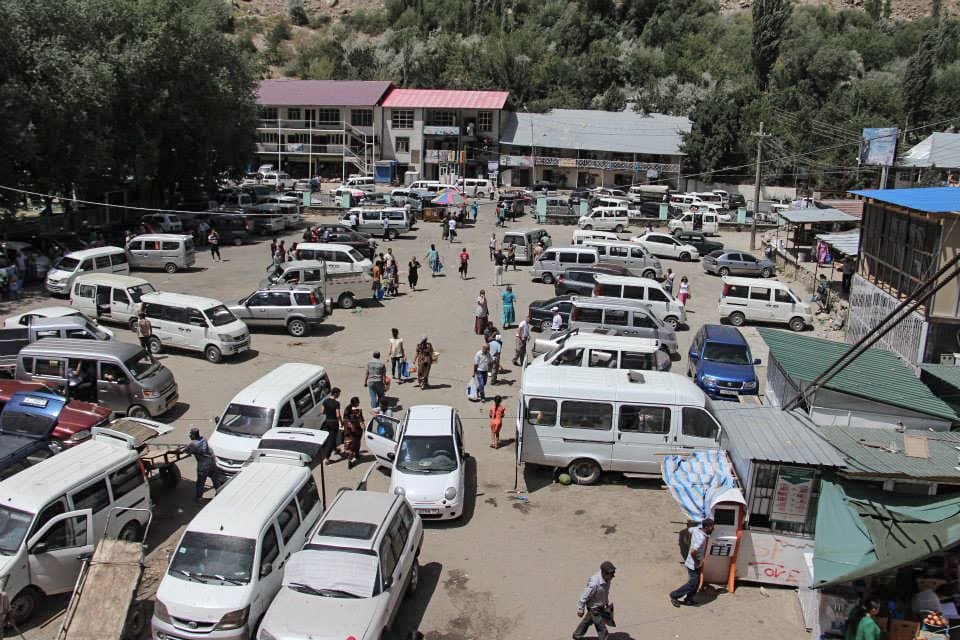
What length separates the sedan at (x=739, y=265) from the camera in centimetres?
3411

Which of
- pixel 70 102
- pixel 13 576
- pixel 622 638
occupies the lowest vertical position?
pixel 622 638

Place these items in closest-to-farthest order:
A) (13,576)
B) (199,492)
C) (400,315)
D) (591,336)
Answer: (13,576)
(199,492)
(591,336)
(400,315)

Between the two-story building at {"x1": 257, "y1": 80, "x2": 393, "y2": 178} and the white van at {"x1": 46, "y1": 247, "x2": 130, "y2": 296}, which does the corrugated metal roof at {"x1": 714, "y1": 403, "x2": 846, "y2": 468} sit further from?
the two-story building at {"x1": 257, "y1": 80, "x2": 393, "y2": 178}

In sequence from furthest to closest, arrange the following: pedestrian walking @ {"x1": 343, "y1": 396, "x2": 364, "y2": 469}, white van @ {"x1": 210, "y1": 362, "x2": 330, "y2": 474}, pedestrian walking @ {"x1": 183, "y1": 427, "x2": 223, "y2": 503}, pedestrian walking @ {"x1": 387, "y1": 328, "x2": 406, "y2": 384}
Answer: pedestrian walking @ {"x1": 387, "y1": 328, "x2": 406, "y2": 384}, pedestrian walking @ {"x1": 343, "y1": 396, "x2": 364, "y2": 469}, white van @ {"x1": 210, "y1": 362, "x2": 330, "y2": 474}, pedestrian walking @ {"x1": 183, "y1": 427, "x2": 223, "y2": 503}

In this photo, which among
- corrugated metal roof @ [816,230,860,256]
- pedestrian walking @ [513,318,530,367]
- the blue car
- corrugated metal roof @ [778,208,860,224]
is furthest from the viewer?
corrugated metal roof @ [778,208,860,224]

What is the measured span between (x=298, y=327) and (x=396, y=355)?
5.51 m

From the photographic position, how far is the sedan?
34.1m

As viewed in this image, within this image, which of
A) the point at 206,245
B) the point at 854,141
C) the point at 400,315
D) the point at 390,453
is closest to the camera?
the point at 390,453

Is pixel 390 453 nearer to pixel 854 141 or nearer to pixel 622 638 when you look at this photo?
pixel 622 638

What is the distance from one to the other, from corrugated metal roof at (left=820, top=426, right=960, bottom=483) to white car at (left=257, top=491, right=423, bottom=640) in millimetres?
6183

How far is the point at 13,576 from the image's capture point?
9172 millimetres

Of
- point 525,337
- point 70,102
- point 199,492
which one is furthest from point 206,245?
point 199,492

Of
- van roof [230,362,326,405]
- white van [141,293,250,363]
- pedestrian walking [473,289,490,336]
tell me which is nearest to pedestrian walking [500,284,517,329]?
pedestrian walking [473,289,490,336]

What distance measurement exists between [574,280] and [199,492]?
1720 cm
